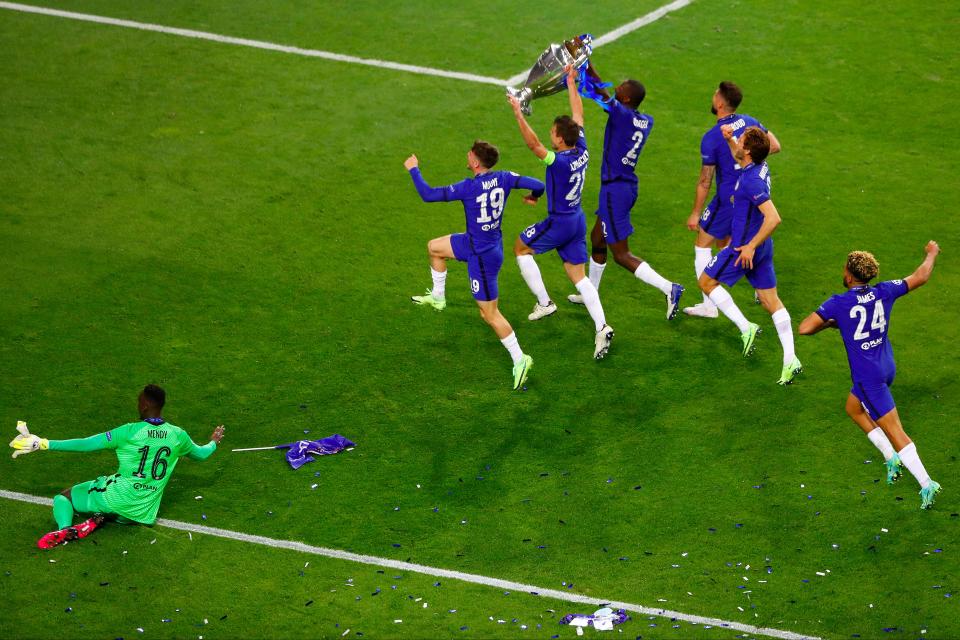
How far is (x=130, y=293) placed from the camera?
14.2 m

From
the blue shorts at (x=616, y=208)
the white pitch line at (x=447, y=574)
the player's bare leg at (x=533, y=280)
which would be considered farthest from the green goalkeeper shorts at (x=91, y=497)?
the blue shorts at (x=616, y=208)

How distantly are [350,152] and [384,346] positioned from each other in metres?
4.84

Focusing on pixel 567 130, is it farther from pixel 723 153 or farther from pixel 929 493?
pixel 929 493

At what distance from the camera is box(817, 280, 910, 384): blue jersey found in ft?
34.5

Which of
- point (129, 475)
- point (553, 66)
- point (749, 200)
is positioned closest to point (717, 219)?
point (749, 200)

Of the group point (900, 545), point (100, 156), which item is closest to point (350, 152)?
point (100, 156)

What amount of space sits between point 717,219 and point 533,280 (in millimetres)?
2194

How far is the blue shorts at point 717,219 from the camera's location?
44.2 ft

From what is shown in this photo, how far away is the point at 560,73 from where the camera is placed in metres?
13.4

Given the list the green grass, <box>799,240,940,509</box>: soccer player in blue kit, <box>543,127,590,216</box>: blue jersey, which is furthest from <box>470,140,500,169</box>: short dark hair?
<box>799,240,940,509</box>: soccer player in blue kit

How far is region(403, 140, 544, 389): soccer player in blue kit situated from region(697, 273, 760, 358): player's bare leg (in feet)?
6.79

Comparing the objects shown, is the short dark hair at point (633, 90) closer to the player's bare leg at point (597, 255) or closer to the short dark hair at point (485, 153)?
the player's bare leg at point (597, 255)

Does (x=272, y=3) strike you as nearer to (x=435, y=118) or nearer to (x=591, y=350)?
(x=435, y=118)

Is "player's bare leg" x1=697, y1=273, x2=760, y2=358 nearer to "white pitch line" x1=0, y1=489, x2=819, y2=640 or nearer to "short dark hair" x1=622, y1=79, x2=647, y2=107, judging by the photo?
"short dark hair" x1=622, y1=79, x2=647, y2=107
